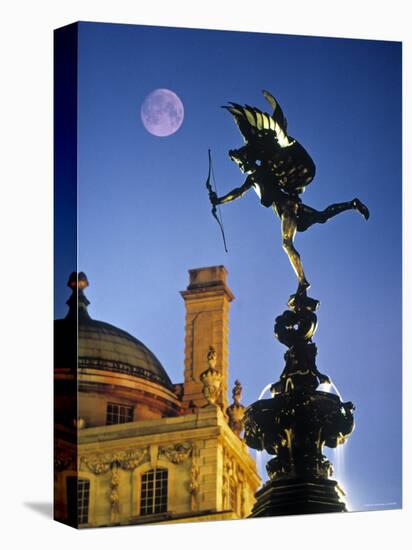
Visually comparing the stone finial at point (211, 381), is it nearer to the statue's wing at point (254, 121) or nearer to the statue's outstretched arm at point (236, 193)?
the statue's outstretched arm at point (236, 193)

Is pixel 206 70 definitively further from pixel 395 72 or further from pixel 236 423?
pixel 236 423

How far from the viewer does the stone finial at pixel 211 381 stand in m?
22.9

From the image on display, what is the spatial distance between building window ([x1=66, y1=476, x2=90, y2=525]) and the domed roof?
52.0 inches

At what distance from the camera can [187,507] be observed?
74.7 feet

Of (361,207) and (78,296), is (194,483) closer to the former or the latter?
(78,296)

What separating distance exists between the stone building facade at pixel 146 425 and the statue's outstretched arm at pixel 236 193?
815mm

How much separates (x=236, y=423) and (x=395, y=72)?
4841 millimetres

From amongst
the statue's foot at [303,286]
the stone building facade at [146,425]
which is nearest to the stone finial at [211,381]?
the stone building facade at [146,425]

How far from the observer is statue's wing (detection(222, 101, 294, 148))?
75.7 feet

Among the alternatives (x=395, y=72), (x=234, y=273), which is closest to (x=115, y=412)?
(x=234, y=273)

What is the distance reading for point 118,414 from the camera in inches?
874

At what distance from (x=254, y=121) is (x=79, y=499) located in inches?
195

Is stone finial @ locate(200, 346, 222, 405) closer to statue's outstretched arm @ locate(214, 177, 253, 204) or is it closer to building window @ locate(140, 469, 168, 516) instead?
building window @ locate(140, 469, 168, 516)

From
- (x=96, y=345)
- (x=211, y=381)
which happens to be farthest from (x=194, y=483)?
(x=96, y=345)
